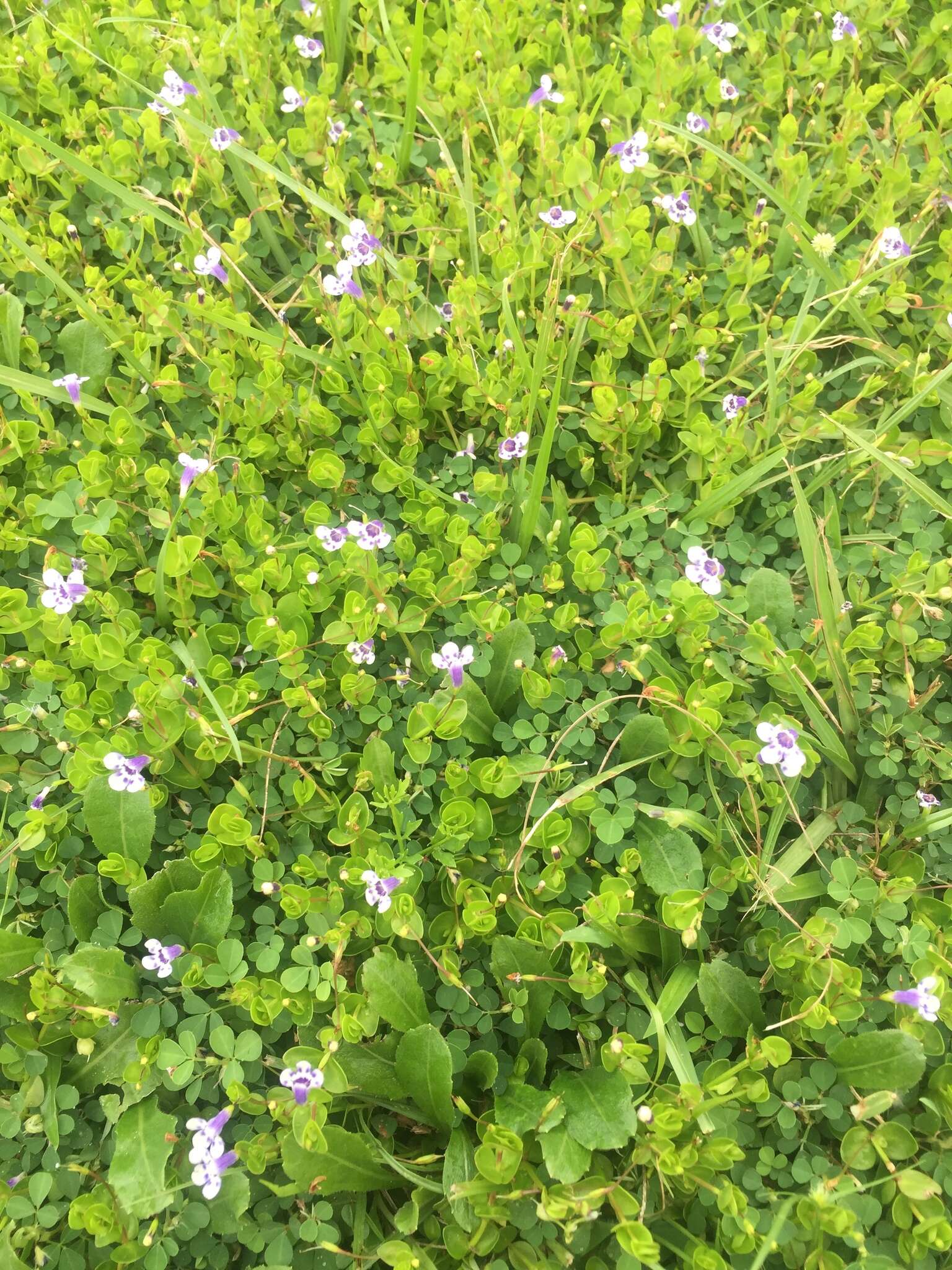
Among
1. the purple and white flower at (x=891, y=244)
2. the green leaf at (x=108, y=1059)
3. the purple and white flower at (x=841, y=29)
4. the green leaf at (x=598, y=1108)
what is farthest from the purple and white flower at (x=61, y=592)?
the purple and white flower at (x=841, y=29)

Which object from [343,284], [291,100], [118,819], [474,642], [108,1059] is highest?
[291,100]

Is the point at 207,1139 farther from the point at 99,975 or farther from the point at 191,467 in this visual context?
the point at 191,467

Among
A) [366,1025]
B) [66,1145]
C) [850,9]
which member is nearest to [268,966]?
[366,1025]

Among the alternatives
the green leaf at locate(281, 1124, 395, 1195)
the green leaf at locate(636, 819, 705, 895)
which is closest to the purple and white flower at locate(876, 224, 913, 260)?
the green leaf at locate(636, 819, 705, 895)

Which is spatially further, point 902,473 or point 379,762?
point 902,473

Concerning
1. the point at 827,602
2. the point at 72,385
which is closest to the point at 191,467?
the point at 72,385

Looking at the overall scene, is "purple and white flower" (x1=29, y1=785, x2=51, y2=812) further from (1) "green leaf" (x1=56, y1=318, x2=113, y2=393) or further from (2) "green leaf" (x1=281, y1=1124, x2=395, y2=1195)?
(1) "green leaf" (x1=56, y1=318, x2=113, y2=393)

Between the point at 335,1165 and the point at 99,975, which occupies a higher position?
the point at 99,975

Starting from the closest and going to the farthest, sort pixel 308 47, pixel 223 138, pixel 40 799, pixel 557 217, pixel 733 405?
pixel 40 799
pixel 733 405
pixel 557 217
pixel 223 138
pixel 308 47
